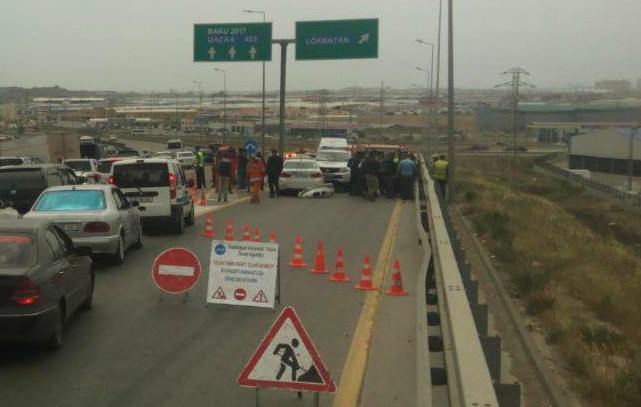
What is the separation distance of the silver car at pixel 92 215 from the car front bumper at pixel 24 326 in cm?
592

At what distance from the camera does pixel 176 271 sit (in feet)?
36.4

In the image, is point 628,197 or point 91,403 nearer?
point 91,403

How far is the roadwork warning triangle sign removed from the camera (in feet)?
20.8

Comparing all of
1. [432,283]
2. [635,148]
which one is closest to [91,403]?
[432,283]

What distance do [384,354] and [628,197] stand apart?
44.0 meters

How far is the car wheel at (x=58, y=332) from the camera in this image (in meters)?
8.30

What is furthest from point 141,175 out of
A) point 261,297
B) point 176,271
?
point 261,297

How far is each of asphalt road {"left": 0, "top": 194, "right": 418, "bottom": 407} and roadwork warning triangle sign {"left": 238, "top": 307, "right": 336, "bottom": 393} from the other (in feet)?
1.39

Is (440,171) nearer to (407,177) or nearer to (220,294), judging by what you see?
(407,177)

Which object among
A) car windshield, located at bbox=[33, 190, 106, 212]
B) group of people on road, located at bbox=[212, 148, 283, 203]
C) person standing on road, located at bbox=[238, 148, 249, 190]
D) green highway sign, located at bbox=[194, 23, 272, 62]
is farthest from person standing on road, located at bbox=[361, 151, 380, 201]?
car windshield, located at bbox=[33, 190, 106, 212]

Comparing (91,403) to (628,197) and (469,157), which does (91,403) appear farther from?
(469,157)

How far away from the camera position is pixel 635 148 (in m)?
69.2

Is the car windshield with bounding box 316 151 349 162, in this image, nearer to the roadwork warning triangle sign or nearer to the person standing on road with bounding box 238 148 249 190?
the person standing on road with bounding box 238 148 249 190

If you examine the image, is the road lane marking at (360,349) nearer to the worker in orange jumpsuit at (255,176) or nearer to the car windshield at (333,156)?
the worker in orange jumpsuit at (255,176)
